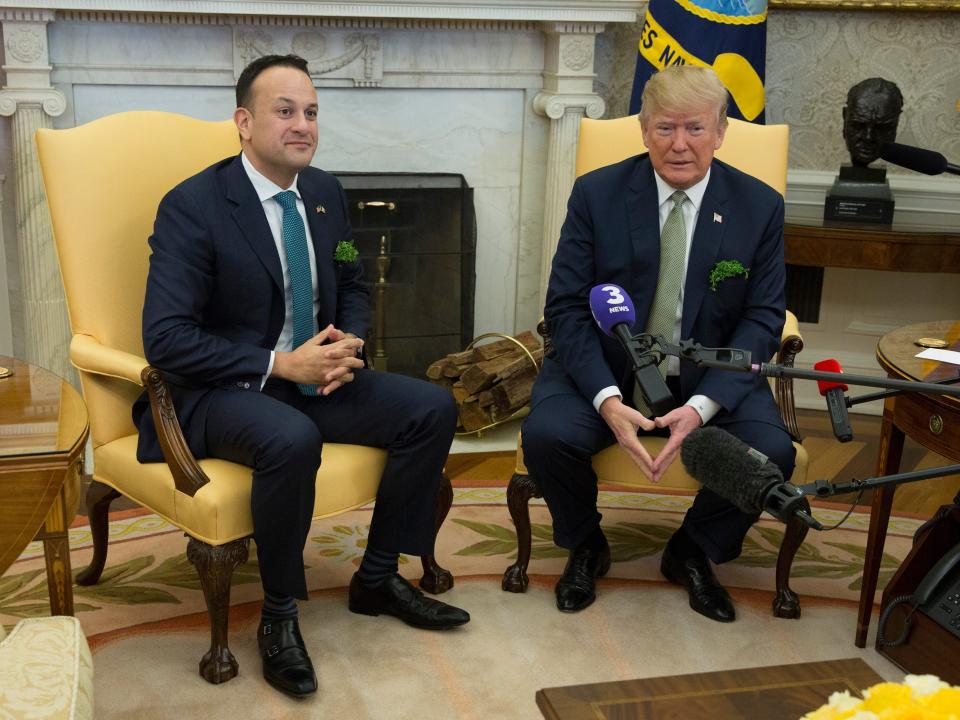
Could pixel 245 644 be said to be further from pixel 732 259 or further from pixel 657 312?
pixel 732 259

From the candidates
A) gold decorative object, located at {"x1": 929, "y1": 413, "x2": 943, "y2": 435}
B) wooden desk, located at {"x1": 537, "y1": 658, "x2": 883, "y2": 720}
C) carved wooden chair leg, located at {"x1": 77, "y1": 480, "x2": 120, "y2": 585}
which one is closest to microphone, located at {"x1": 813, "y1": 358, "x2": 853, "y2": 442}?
wooden desk, located at {"x1": 537, "y1": 658, "x2": 883, "y2": 720}

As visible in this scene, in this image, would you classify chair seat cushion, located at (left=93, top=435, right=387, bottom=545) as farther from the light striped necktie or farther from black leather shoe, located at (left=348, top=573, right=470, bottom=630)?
the light striped necktie

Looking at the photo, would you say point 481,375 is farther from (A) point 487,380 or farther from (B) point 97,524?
(B) point 97,524

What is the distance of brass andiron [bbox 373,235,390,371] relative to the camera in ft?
15.4

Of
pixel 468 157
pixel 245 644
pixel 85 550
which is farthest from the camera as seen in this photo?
pixel 468 157

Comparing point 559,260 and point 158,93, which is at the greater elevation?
point 158,93

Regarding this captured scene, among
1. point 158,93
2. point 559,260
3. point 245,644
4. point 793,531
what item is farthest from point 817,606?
point 158,93

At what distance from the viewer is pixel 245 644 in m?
2.86

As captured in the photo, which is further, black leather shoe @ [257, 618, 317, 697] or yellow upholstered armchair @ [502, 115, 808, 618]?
yellow upholstered armchair @ [502, 115, 808, 618]

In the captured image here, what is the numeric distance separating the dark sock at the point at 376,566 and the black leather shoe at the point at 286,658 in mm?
276

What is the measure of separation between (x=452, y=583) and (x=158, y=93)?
7.78 feet

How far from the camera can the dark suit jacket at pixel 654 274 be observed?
3.03 m

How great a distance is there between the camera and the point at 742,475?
4.85ft

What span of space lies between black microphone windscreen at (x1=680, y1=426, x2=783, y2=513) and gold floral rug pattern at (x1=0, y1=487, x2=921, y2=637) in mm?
1771
